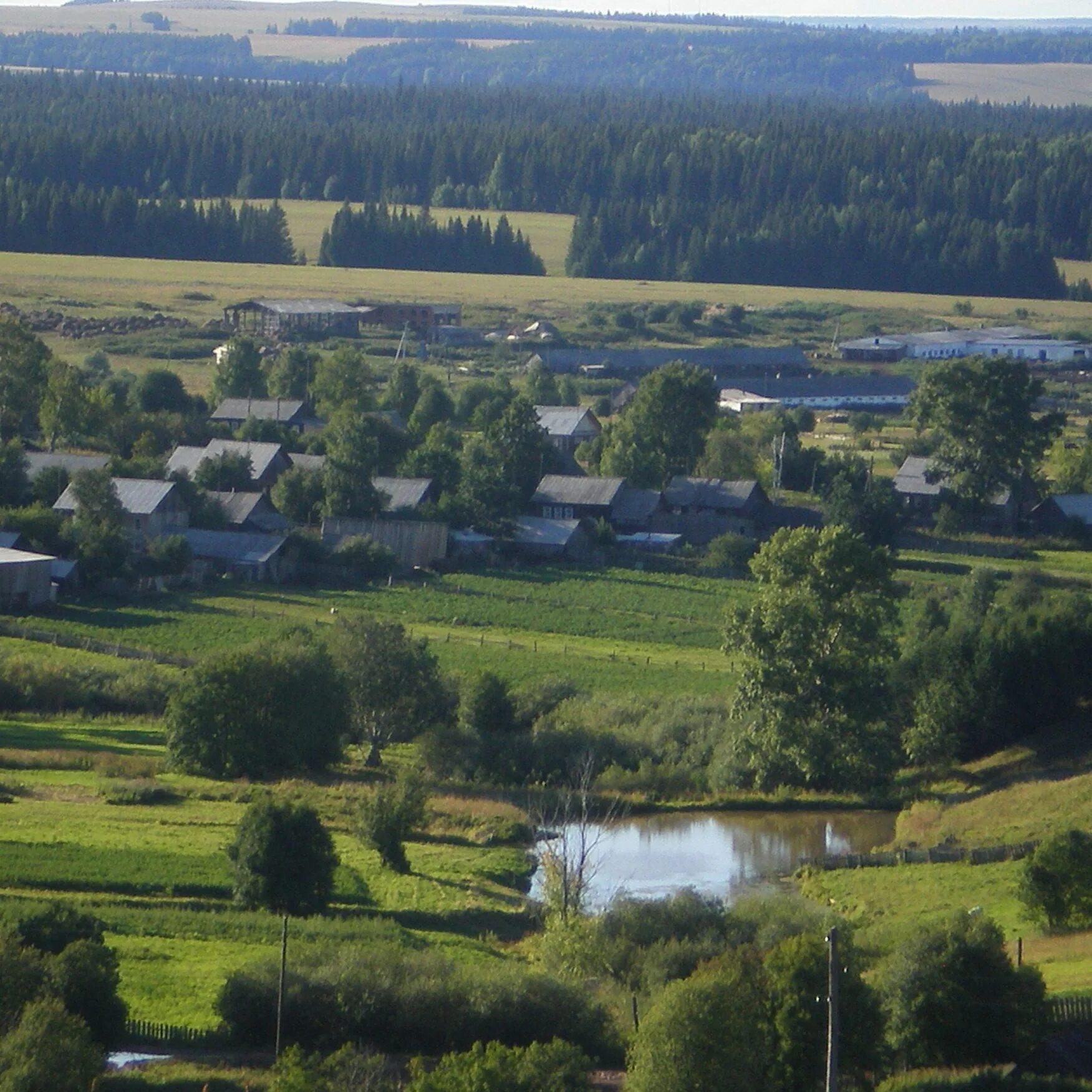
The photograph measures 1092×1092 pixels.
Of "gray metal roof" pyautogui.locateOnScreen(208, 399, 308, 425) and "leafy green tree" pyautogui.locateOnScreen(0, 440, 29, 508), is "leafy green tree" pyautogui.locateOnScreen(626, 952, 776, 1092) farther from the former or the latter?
"gray metal roof" pyautogui.locateOnScreen(208, 399, 308, 425)

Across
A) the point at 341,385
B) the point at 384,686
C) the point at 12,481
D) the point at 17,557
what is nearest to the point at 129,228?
the point at 341,385

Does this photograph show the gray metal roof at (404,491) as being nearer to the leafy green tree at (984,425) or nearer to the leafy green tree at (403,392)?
the leafy green tree at (403,392)

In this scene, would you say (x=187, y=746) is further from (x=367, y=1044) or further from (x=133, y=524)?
(x=133, y=524)

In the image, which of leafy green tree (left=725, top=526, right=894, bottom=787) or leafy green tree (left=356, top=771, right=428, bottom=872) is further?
leafy green tree (left=725, top=526, right=894, bottom=787)

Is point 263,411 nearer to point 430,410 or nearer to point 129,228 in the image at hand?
point 430,410

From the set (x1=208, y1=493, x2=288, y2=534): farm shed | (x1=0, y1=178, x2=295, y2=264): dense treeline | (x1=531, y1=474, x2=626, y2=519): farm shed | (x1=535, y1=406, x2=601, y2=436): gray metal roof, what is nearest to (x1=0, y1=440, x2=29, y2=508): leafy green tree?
(x1=208, y1=493, x2=288, y2=534): farm shed

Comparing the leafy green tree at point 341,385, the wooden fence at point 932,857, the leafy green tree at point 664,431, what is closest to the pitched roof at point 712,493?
the leafy green tree at point 664,431
